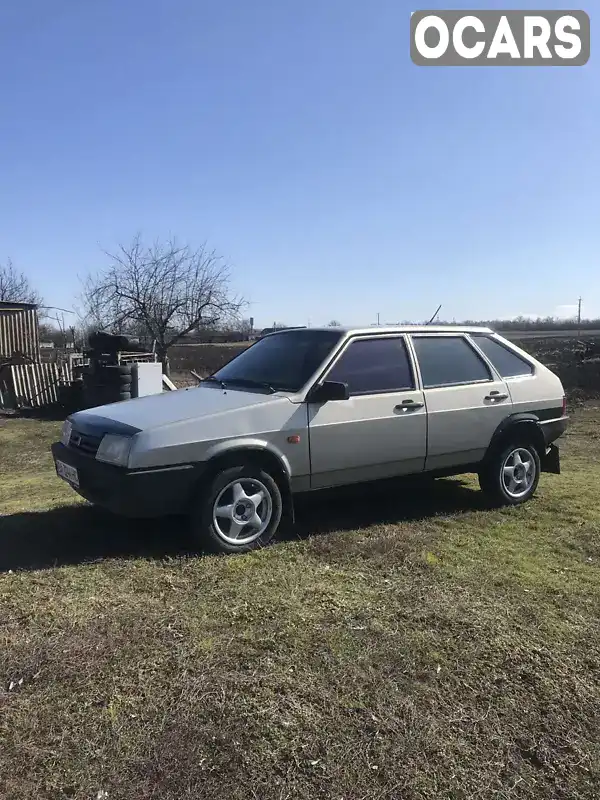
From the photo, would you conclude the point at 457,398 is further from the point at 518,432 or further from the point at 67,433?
the point at 67,433

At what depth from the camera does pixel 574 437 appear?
12469mm

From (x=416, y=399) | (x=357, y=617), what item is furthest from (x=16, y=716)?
(x=416, y=399)

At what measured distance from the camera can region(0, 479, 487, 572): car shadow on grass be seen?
4355 millimetres

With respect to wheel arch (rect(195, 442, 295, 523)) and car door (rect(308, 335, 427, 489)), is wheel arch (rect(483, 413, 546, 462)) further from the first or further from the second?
wheel arch (rect(195, 442, 295, 523))

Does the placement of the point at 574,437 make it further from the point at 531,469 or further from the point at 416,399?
the point at 416,399

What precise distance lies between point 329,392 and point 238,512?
1.09m

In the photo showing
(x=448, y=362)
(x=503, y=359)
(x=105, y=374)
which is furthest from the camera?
(x=105, y=374)

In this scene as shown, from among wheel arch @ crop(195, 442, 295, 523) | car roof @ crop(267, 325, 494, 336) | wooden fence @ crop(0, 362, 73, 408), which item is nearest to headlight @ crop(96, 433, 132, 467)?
wheel arch @ crop(195, 442, 295, 523)

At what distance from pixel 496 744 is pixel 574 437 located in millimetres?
11021

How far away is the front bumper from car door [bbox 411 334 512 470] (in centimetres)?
219

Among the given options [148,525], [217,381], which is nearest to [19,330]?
[217,381]

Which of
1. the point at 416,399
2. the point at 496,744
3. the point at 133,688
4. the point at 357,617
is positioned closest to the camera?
the point at 496,744

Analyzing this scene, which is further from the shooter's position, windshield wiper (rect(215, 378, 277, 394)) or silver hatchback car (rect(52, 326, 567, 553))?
windshield wiper (rect(215, 378, 277, 394))

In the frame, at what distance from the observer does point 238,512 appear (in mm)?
4414
